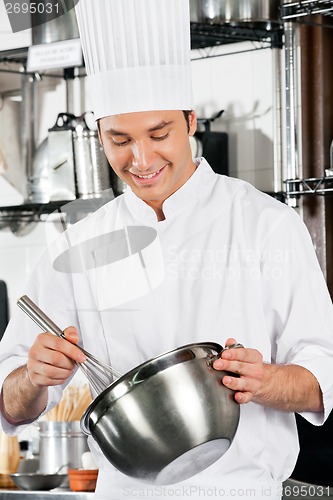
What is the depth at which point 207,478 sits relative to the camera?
114cm

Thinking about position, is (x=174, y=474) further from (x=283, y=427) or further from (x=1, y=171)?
(x=1, y=171)

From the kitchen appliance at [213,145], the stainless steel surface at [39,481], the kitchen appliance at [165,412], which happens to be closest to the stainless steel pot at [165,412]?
the kitchen appliance at [165,412]

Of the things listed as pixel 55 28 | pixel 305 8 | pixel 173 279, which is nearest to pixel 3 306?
pixel 55 28

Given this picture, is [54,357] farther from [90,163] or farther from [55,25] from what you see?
[55,25]

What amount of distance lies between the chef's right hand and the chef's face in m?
0.20

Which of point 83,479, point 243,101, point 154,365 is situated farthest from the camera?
point 243,101

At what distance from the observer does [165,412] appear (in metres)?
0.99

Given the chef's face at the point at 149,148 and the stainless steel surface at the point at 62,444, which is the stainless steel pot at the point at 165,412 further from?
the stainless steel surface at the point at 62,444

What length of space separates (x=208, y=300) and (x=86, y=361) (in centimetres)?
17

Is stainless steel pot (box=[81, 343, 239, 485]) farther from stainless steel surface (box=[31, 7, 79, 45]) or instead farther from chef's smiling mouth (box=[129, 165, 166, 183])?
stainless steel surface (box=[31, 7, 79, 45])

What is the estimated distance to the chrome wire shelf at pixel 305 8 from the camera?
1.88m

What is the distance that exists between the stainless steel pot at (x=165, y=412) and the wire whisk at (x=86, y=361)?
0.08 meters

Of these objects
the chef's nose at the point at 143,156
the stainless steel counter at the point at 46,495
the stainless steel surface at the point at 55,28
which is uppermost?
the stainless steel surface at the point at 55,28

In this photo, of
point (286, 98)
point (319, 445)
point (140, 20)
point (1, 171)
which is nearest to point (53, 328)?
point (140, 20)
